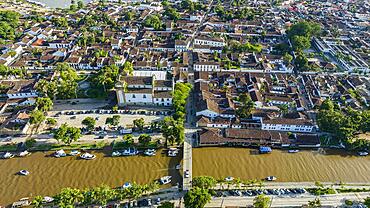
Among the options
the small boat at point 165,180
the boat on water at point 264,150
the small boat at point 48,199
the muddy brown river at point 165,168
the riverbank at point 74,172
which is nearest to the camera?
the small boat at point 48,199

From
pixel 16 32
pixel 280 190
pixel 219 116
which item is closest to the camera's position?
pixel 280 190

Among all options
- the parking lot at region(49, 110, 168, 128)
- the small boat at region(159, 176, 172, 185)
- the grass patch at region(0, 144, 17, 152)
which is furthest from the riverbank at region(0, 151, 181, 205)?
the parking lot at region(49, 110, 168, 128)

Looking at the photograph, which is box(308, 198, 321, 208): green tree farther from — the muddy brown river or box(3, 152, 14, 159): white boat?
box(3, 152, 14, 159): white boat

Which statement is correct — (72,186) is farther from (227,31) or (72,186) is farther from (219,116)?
(227,31)

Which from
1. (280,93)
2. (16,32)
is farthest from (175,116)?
(16,32)

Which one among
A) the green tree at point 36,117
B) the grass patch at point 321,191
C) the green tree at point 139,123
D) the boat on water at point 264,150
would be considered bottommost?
the grass patch at point 321,191

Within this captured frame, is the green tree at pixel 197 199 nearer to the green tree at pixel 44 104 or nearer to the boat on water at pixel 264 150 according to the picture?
the boat on water at pixel 264 150

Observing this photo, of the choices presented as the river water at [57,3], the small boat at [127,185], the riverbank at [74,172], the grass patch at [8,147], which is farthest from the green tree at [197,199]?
the river water at [57,3]
